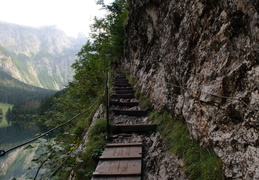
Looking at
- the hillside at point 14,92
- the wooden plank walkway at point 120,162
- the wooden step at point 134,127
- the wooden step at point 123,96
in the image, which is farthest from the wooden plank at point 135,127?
the hillside at point 14,92

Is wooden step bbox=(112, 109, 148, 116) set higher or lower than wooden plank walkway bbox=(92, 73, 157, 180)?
higher

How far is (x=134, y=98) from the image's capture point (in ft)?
25.8

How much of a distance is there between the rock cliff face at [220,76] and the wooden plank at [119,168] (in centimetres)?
127

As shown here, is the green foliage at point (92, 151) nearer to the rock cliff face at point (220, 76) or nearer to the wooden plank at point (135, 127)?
the wooden plank at point (135, 127)

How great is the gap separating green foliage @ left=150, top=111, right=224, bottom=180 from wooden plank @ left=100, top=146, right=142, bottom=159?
73 cm

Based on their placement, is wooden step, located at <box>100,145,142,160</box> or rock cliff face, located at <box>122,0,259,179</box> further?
wooden step, located at <box>100,145,142,160</box>

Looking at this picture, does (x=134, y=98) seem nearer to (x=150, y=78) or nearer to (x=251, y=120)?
(x=150, y=78)

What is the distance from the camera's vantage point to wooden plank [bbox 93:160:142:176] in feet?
10.2

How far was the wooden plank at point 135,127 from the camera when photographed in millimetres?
4730

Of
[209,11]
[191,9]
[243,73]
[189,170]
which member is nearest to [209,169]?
[189,170]

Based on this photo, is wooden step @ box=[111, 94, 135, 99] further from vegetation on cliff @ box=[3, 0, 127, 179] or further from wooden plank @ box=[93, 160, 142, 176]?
wooden plank @ box=[93, 160, 142, 176]

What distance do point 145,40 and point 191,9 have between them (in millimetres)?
4316

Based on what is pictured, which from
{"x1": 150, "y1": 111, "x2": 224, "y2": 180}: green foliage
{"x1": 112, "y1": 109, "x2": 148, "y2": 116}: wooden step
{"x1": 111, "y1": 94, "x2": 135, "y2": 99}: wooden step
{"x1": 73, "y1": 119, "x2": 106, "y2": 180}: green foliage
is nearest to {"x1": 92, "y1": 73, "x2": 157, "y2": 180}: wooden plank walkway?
{"x1": 73, "y1": 119, "x2": 106, "y2": 180}: green foliage

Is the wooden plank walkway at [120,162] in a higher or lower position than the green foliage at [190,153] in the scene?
lower
